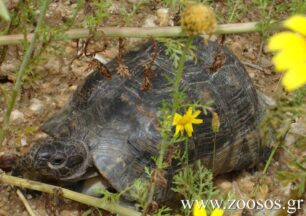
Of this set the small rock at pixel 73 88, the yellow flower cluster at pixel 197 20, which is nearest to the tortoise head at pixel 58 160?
the small rock at pixel 73 88

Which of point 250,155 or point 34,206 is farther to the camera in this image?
point 250,155

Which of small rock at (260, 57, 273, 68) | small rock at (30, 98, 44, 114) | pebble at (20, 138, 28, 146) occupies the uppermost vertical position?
small rock at (260, 57, 273, 68)

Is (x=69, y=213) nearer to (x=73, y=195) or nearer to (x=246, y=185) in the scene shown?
(x=73, y=195)

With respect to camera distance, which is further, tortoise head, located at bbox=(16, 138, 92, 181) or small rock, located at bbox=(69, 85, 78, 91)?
small rock, located at bbox=(69, 85, 78, 91)

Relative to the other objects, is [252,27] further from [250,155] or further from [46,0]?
[250,155]

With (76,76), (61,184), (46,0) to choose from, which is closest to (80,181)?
(61,184)

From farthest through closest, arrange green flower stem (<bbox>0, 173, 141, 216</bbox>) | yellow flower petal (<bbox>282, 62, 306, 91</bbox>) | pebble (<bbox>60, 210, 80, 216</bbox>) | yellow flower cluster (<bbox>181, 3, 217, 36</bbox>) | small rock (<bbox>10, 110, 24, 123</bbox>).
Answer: small rock (<bbox>10, 110, 24, 123</bbox>), pebble (<bbox>60, 210, 80, 216</bbox>), green flower stem (<bbox>0, 173, 141, 216</bbox>), yellow flower cluster (<bbox>181, 3, 217, 36</bbox>), yellow flower petal (<bbox>282, 62, 306, 91</bbox>)

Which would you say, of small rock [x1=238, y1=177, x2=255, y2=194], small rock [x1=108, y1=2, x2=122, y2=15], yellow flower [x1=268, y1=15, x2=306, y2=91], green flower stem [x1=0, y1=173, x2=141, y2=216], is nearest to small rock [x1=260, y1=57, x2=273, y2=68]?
small rock [x1=238, y1=177, x2=255, y2=194]

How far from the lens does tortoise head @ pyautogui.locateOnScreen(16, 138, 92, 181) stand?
103 inches

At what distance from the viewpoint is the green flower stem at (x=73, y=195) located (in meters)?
2.30

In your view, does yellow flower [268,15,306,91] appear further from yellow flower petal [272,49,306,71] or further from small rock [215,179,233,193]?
small rock [215,179,233,193]

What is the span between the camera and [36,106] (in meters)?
3.22

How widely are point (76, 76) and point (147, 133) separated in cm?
93

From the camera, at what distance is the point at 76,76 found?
135 inches
